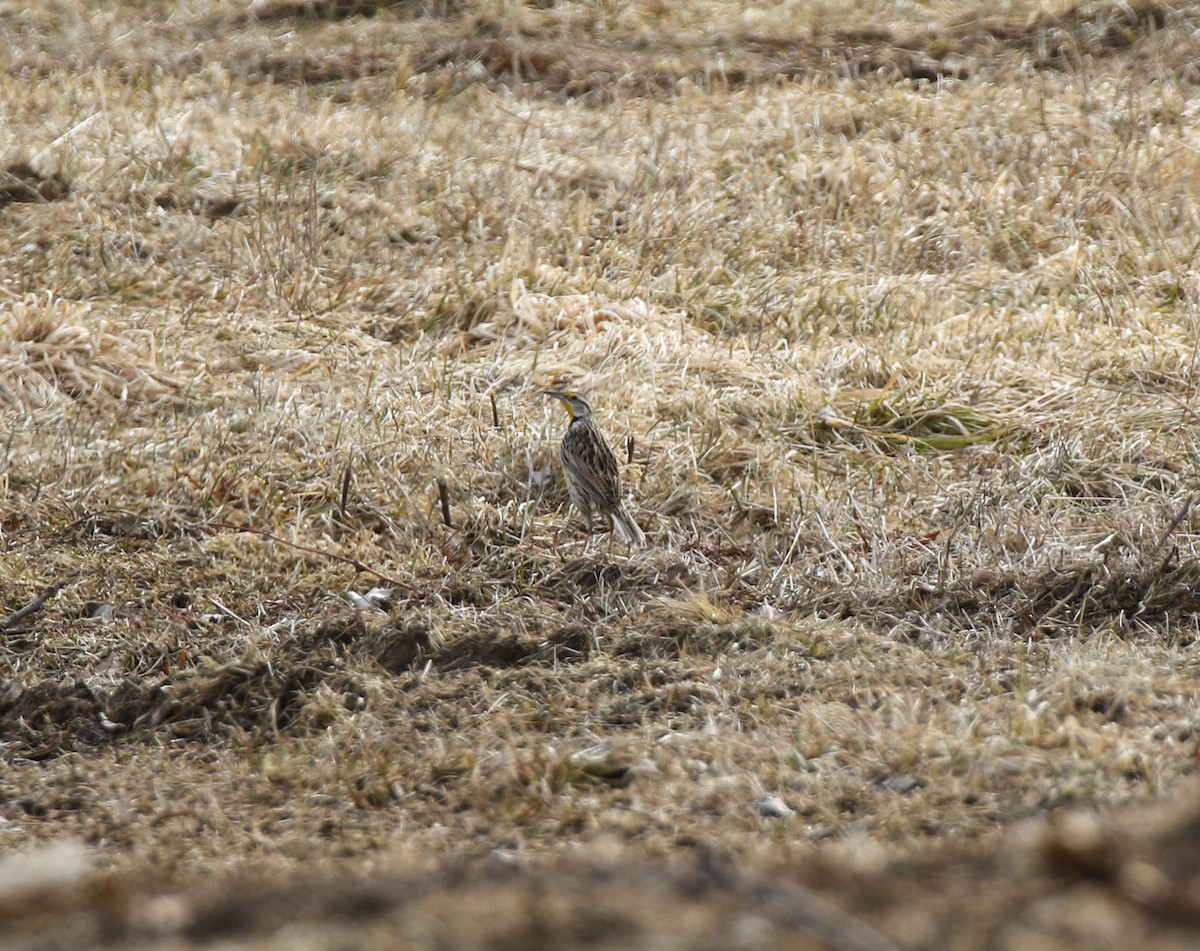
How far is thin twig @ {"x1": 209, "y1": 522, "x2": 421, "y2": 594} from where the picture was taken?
5320 mm

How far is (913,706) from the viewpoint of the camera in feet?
13.1

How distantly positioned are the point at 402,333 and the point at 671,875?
5.86m

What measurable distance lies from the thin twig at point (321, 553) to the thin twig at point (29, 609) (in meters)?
0.72

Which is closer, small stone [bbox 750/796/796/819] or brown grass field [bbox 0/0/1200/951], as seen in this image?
brown grass field [bbox 0/0/1200/951]

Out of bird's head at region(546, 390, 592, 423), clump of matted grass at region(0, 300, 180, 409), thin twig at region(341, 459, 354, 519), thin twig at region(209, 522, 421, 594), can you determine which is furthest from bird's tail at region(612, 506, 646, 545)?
clump of matted grass at region(0, 300, 180, 409)

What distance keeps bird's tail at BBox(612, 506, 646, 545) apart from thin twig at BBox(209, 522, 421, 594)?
2.69 feet

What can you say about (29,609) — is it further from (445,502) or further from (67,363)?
(67,363)

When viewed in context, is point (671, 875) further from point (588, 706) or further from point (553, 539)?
point (553, 539)

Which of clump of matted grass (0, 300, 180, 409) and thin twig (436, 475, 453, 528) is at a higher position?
clump of matted grass (0, 300, 180, 409)

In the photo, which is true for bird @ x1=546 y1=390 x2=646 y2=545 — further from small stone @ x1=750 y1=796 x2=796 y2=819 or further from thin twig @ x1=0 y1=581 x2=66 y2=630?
small stone @ x1=750 y1=796 x2=796 y2=819

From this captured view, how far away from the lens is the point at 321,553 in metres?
5.46

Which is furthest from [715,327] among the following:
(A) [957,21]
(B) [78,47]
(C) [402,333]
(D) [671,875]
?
(B) [78,47]

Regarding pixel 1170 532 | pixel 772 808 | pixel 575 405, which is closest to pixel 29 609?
pixel 575 405

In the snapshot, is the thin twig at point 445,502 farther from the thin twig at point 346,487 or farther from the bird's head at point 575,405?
the bird's head at point 575,405
